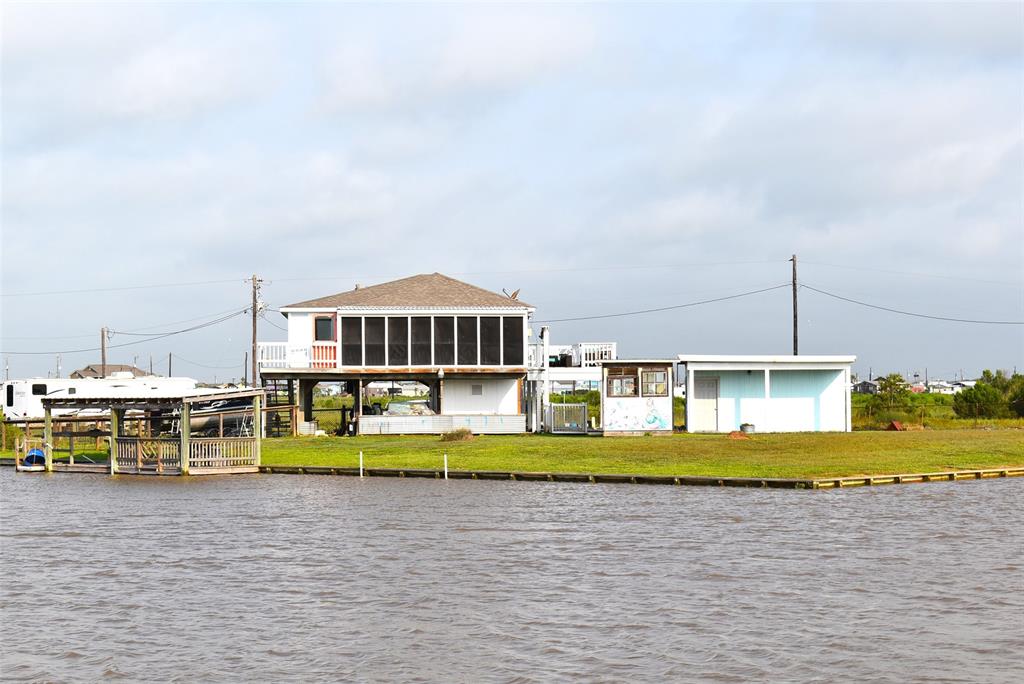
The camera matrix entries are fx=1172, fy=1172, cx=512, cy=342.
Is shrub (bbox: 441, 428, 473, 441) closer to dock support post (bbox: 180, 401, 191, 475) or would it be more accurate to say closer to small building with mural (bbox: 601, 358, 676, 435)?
small building with mural (bbox: 601, 358, 676, 435)

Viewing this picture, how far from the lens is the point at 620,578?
2219 centimetres

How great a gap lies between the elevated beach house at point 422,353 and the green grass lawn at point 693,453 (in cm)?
357

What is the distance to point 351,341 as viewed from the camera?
2248 inches

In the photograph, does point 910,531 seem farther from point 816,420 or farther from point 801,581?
point 816,420

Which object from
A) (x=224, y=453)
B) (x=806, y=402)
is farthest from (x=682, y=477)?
(x=806, y=402)

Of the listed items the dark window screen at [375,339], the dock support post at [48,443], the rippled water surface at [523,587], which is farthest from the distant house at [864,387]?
the rippled water surface at [523,587]

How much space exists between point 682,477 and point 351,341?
24.7m

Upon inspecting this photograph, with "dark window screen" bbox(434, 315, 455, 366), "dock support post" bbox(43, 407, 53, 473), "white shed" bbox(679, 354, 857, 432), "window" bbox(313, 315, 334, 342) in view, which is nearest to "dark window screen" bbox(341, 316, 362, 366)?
"window" bbox(313, 315, 334, 342)

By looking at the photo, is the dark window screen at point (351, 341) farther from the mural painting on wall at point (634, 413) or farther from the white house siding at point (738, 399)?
the white house siding at point (738, 399)

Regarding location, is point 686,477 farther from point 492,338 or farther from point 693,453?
point 492,338

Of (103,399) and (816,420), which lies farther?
(816,420)

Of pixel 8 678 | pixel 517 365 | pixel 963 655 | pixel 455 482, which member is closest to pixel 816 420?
pixel 517 365

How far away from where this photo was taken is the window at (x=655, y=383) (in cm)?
5244

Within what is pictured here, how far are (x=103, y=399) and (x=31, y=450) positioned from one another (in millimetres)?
8013
